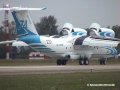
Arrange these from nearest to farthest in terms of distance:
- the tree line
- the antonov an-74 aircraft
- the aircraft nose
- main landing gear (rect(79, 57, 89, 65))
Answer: main landing gear (rect(79, 57, 89, 65)) → the antonov an-74 aircraft → the aircraft nose → the tree line

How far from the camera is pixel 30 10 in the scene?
199 ft

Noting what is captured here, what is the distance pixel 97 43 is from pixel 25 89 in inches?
1539

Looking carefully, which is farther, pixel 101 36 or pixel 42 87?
pixel 101 36

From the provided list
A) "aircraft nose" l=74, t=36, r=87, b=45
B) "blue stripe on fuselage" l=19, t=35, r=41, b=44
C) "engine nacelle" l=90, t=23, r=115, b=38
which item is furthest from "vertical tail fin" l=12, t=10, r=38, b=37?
"engine nacelle" l=90, t=23, r=115, b=38

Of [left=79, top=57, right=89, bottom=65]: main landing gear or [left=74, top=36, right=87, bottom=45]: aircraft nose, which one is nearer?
[left=79, top=57, right=89, bottom=65]: main landing gear

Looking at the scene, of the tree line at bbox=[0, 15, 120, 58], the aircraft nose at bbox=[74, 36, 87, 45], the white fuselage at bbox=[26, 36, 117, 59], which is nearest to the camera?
the white fuselage at bbox=[26, 36, 117, 59]

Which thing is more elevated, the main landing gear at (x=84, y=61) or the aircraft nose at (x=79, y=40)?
the aircraft nose at (x=79, y=40)

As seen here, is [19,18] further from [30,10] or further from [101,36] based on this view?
[101,36]

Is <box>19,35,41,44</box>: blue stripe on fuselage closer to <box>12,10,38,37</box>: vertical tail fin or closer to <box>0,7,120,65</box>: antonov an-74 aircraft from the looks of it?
<box>0,7,120,65</box>: antonov an-74 aircraft

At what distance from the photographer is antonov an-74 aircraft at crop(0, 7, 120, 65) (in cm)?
5897

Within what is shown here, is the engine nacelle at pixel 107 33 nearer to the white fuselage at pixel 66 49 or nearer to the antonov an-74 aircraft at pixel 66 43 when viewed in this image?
the antonov an-74 aircraft at pixel 66 43

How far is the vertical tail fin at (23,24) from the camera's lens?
59281 millimetres

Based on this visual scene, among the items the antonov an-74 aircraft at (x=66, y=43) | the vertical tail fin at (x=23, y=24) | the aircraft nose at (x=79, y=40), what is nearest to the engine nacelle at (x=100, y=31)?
the antonov an-74 aircraft at (x=66, y=43)

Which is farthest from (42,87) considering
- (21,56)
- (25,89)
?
(21,56)
